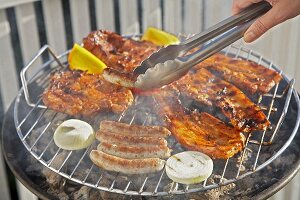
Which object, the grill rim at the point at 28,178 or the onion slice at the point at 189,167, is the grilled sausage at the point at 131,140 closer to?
the onion slice at the point at 189,167

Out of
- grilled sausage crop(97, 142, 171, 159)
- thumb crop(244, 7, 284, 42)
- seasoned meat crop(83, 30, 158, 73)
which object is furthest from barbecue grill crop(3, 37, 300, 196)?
thumb crop(244, 7, 284, 42)

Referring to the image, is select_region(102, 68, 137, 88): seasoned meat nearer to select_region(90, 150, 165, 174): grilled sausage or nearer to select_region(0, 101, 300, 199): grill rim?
select_region(90, 150, 165, 174): grilled sausage

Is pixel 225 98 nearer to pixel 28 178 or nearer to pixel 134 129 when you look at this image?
pixel 134 129

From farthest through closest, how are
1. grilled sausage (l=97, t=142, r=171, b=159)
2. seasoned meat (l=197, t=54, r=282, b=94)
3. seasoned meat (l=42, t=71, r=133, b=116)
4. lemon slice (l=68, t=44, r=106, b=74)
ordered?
1. lemon slice (l=68, t=44, r=106, b=74)
2. seasoned meat (l=197, t=54, r=282, b=94)
3. seasoned meat (l=42, t=71, r=133, b=116)
4. grilled sausage (l=97, t=142, r=171, b=159)

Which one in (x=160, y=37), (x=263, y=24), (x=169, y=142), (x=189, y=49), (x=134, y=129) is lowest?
(x=169, y=142)

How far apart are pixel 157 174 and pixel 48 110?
989 millimetres

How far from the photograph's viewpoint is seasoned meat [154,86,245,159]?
2.61 m

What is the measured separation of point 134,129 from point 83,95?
535mm

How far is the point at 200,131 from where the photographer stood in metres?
2.75

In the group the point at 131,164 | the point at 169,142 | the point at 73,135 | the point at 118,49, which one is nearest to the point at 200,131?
the point at 169,142

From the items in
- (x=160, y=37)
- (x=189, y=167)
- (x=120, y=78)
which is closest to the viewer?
(x=189, y=167)

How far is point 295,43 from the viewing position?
514cm

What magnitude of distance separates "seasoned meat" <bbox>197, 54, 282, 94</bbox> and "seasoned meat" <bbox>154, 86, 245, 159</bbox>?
46 centimetres

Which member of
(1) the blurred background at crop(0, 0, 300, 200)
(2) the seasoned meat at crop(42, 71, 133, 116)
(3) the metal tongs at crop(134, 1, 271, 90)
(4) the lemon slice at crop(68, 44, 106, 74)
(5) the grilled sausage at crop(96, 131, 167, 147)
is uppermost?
(3) the metal tongs at crop(134, 1, 271, 90)
